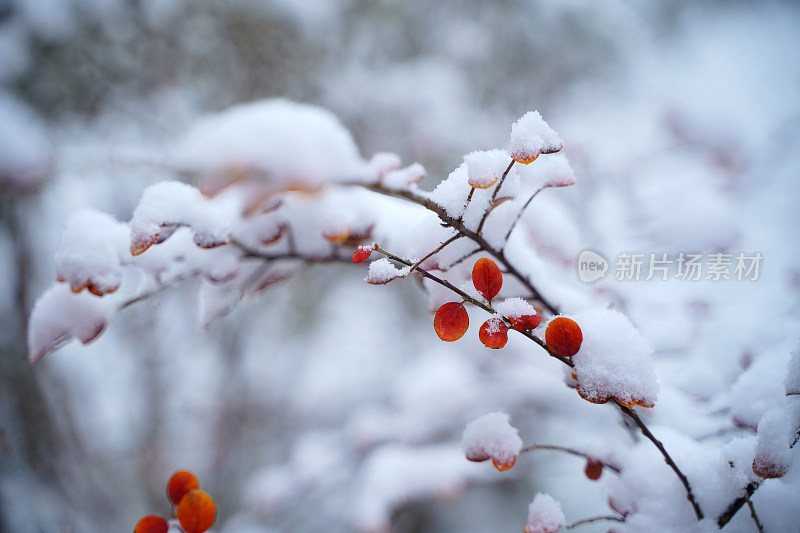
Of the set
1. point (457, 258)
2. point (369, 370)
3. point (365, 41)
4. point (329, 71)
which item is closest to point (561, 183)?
point (457, 258)

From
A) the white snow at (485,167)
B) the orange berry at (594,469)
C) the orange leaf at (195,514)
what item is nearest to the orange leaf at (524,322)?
the white snow at (485,167)

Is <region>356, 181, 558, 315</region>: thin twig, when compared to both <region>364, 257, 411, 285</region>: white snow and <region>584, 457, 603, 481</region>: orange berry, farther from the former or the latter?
<region>584, 457, 603, 481</region>: orange berry

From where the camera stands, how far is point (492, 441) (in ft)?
1.16

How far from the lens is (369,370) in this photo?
227 cm

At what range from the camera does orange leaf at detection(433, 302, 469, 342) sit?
32 cm

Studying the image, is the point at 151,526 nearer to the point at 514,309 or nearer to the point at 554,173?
the point at 514,309

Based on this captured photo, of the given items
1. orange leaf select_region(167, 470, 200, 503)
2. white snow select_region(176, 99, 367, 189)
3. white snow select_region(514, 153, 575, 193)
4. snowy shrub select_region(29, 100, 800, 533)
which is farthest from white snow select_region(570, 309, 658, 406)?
orange leaf select_region(167, 470, 200, 503)

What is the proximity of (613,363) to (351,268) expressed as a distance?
1.42 m

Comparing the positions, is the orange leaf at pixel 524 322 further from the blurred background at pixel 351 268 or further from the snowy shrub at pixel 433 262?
the blurred background at pixel 351 268

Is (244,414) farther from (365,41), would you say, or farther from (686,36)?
(686,36)

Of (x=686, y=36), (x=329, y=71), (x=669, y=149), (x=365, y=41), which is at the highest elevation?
(x=686, y=36)

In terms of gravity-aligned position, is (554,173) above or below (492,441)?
above

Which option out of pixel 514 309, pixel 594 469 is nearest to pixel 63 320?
pixel 514 309

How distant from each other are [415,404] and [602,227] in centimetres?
71
